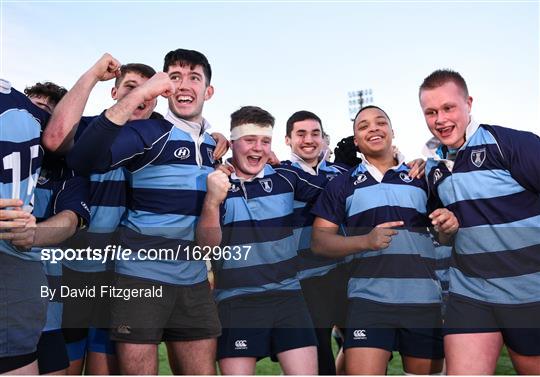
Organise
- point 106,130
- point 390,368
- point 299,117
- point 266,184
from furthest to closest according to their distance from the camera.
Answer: point 390,368, point 299,117, point 266,184, point 106,130

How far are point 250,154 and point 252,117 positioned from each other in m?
0.28

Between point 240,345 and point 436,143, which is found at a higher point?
point 436,143

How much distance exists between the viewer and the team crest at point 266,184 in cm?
402

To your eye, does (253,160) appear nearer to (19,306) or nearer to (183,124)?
(183,124)

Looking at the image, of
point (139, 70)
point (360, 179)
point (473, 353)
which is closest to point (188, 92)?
point (139, 70)

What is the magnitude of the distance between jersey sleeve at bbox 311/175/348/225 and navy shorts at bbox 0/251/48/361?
6.29ft

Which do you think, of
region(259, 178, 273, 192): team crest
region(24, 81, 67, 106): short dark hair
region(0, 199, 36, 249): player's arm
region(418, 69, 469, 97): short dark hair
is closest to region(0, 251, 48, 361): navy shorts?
region(0, 199, 36, 249): player's arm

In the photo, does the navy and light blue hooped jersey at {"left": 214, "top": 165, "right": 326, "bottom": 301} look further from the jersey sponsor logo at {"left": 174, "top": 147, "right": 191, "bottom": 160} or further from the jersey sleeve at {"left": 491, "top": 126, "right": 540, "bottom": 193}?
the jersey sleeve at {"left": 491, "top": 126, "right": 540, "bottom": 193}

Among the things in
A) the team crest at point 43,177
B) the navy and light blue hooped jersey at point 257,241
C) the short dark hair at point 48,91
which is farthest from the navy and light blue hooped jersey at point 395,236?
the short dark hair at point 48,91

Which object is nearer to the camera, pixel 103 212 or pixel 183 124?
pixel 183 124

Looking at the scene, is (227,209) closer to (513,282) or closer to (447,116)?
(447,116)

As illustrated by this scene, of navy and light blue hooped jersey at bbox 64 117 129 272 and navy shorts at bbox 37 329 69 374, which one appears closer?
navy shorts at bbox 37 329 69 374

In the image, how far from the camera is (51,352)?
3.34m

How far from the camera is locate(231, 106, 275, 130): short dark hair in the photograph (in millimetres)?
4091
